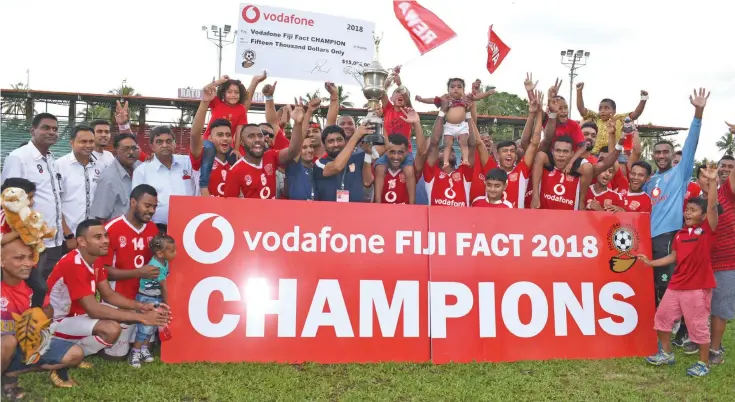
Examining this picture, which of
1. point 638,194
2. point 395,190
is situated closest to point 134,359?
point 395,190

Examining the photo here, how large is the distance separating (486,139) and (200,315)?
423 cm

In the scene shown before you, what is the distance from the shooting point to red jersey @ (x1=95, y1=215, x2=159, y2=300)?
4.87 meters

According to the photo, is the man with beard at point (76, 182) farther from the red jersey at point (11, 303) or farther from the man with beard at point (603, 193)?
Answer: the man with beard at point (603, 193)

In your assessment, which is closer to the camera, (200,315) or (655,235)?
(200,315)

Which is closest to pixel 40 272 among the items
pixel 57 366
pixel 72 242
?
Result: pixel 72 242

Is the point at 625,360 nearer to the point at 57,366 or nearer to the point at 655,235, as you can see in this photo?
the point at 655,235

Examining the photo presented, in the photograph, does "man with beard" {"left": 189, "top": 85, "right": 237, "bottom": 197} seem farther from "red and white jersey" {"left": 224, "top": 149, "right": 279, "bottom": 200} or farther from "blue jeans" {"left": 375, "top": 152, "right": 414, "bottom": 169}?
"blue jeans" {"left": 375, "top": 152, "right": 414, "bottom": 169}

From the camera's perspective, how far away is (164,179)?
218 inches

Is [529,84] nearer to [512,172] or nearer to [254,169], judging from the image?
[512,172]

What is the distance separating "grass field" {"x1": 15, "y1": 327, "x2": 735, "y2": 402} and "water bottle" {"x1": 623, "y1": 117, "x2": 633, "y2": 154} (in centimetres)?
299

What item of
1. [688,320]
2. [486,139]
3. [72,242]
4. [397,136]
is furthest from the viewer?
[486,139]

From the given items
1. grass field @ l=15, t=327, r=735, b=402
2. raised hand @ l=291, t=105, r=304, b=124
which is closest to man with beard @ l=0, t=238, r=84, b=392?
grass field @ l=15, t=327, r=735, b=402

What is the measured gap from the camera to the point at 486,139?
7.27 m

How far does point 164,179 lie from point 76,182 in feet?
2.90
